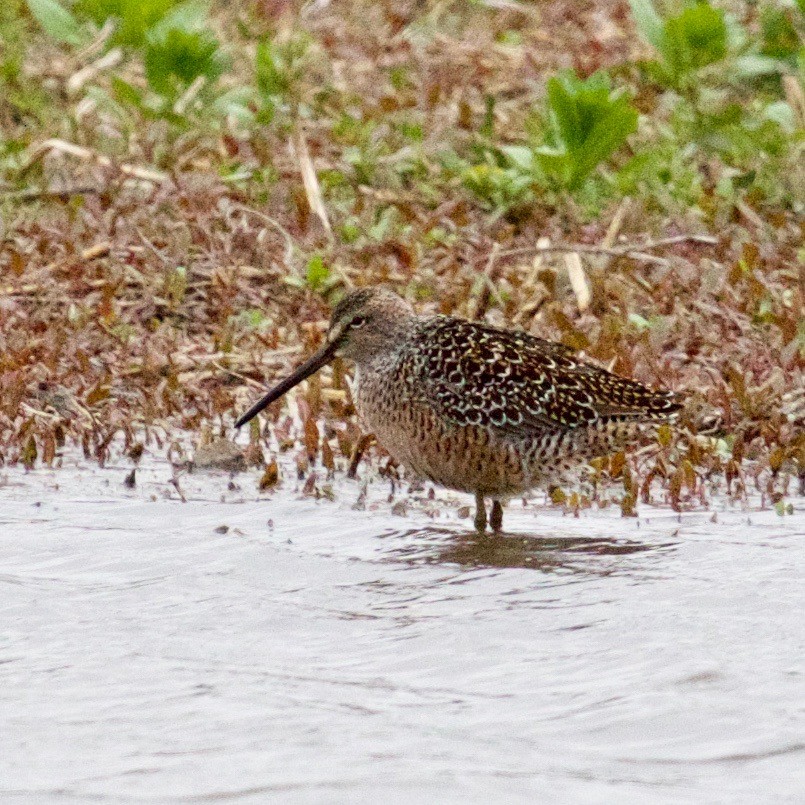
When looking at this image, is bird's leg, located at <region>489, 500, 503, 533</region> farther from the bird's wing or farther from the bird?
the bird's wing

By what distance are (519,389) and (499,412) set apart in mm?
108

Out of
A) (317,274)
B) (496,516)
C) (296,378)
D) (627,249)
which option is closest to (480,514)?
(496,516)

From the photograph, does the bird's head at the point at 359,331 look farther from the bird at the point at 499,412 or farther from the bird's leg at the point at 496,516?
the bird's leg at the point at 496,516

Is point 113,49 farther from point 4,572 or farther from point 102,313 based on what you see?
point 4,572

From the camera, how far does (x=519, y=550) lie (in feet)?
19.9

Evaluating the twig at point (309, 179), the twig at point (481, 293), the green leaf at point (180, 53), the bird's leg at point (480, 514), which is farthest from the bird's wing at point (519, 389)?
the green leaf at point (180, 53)

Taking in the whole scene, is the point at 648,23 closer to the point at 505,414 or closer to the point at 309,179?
the point at 309,179

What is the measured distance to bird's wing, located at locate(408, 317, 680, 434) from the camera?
20.7 feet

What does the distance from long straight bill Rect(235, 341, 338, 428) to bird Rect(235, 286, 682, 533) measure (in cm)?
50

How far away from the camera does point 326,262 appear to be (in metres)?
8.37

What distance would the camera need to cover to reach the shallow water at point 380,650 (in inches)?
163

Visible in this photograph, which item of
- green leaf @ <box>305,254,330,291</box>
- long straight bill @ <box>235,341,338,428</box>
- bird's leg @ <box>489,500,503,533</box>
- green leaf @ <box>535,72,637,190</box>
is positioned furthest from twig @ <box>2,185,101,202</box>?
bird's leg @ <box>489,500,503,533</box>

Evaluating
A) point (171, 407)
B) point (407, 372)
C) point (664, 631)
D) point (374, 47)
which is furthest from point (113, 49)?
point (664, 631)

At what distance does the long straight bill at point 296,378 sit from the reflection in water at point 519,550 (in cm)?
100
